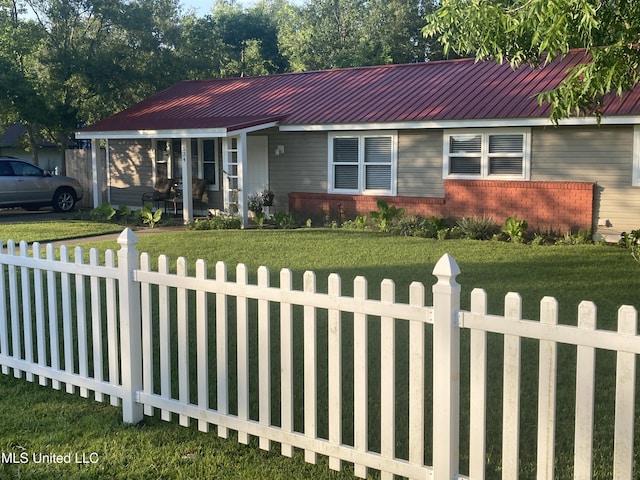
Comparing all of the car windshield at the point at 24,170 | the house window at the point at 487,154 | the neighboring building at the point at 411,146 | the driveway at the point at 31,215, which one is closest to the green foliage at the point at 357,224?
the neighboring building at the point at 411,146

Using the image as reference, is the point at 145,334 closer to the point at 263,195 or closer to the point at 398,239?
the point at 398,239

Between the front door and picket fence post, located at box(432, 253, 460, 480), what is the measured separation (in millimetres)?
16904

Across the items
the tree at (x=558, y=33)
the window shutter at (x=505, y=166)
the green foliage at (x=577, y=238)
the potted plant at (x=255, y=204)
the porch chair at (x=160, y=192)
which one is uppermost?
the tree at (x=558, y=33)

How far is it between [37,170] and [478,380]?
20749mm

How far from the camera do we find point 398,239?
566 inches

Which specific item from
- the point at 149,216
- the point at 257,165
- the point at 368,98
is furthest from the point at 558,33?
the point at 257,165

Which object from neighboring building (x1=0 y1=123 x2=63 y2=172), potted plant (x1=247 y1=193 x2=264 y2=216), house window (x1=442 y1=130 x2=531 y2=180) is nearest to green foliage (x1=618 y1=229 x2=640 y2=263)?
house window (x1=442 y1=130 x2=531 y2=180)

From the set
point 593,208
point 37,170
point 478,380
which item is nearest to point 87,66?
point 37,170

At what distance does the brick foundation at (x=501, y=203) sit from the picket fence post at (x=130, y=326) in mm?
12291

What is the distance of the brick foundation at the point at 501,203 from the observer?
1552 cm

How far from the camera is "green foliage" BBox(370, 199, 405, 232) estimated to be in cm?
1617

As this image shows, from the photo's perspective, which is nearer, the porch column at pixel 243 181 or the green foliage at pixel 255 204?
the porch column at pixel 243 181

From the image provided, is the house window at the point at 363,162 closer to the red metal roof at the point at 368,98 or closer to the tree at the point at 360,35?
the red metal roof at the point at 368,98

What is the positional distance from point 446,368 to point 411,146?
14654 mm
